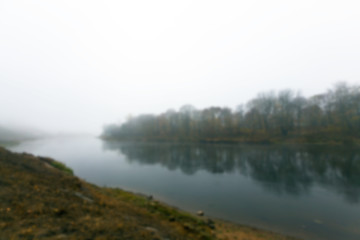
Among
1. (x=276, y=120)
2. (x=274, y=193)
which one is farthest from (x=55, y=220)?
(x=276, y=120)

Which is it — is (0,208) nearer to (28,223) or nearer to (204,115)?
(28,223)

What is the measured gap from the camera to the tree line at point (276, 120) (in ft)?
153

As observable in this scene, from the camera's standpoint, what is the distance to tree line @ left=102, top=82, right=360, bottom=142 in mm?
46594

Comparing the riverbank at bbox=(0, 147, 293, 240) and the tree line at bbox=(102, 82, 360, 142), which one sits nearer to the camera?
the riverbank at bbox=(0, 147, 293, 240)

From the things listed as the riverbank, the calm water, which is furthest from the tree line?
the riverbank

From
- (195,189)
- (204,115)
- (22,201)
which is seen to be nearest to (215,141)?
(204,115)

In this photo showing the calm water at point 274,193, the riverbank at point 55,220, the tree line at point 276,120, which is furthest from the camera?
the tree line at point 276,120

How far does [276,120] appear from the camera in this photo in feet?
191

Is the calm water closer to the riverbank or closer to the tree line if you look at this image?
the riverbank

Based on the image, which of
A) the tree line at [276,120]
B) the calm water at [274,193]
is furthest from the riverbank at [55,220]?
the tree line at [276,120]

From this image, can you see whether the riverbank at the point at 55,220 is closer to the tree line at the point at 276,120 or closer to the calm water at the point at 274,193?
the calm water at the point at 274,193

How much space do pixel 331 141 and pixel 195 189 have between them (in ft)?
164

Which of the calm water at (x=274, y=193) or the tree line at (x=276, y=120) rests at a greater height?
the tree line at (x=276, y=120)

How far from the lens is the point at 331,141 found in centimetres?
4319
